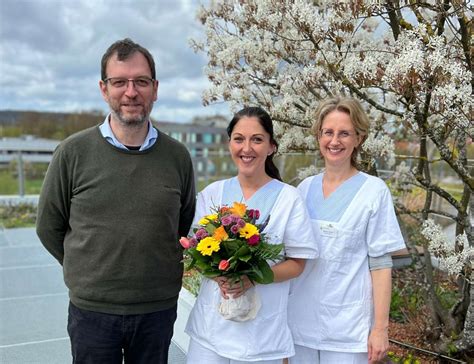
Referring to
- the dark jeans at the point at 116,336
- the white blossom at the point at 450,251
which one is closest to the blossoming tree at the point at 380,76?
the white blossom at the point at 450,251

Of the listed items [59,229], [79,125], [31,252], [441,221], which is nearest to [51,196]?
[59,229]

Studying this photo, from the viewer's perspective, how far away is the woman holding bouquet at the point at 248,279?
1982 mm

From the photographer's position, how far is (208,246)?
1.82 meters

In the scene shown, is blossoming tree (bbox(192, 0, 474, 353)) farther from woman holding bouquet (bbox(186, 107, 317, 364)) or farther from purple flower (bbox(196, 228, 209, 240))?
purple flower (bbox(196, 228, 209, 240))

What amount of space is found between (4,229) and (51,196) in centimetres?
729

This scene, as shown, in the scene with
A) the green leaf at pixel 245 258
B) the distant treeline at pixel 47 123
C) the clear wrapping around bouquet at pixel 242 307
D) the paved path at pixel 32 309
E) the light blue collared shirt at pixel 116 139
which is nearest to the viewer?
the green leaf at pixel 245 258

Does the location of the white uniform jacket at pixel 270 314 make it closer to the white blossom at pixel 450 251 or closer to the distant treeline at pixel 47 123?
the white blossom at pixel 450 251

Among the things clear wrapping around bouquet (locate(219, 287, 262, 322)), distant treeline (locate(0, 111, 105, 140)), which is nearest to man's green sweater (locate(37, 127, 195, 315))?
clear wrapping around bouquet (locate(219, 287, 262, 322))

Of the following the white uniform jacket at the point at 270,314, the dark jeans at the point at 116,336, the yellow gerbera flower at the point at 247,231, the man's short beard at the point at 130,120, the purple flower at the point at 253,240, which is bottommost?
the dark jeans at the point at 116,336

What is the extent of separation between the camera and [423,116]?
8.46 ft

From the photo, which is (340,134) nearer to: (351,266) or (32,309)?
(351,266)

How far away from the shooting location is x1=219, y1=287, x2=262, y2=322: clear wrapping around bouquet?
1.93m

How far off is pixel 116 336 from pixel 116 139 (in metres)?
0.89

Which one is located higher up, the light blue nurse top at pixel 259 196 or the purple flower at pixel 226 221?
the light blue nurse top at pixel 259 196
